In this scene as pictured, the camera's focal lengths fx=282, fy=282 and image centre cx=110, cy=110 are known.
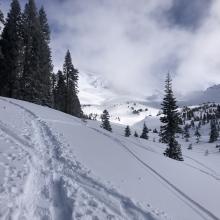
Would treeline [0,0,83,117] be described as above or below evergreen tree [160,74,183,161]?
above

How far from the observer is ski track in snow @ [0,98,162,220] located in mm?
7652

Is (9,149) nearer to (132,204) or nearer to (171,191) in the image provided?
(132,204)

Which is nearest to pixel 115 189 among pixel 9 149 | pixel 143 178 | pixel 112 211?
pixel 112 211

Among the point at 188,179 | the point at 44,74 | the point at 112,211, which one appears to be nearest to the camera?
the point at 112,211

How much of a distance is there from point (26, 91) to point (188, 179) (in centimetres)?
3399

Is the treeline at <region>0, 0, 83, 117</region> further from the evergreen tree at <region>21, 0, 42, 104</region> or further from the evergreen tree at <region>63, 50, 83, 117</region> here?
the evergreen tree at <region>63, 50, 83, 117</region>

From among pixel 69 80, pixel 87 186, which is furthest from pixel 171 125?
pixel 87 186

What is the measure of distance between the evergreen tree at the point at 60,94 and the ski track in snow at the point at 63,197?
48022 millimetres

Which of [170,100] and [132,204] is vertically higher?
[170,100]

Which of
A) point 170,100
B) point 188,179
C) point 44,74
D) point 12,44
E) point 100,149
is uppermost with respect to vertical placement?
point 12,44

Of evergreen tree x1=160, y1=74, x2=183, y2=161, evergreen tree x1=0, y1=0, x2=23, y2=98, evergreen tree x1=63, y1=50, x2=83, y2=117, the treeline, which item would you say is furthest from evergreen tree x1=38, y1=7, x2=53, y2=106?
evergreen tree x1=160, y1=74, x2=183, y2=161

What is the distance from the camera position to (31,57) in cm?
4416

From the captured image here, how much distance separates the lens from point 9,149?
12.5m

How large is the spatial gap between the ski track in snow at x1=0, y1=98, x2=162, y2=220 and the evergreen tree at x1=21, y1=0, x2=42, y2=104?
31804mm
